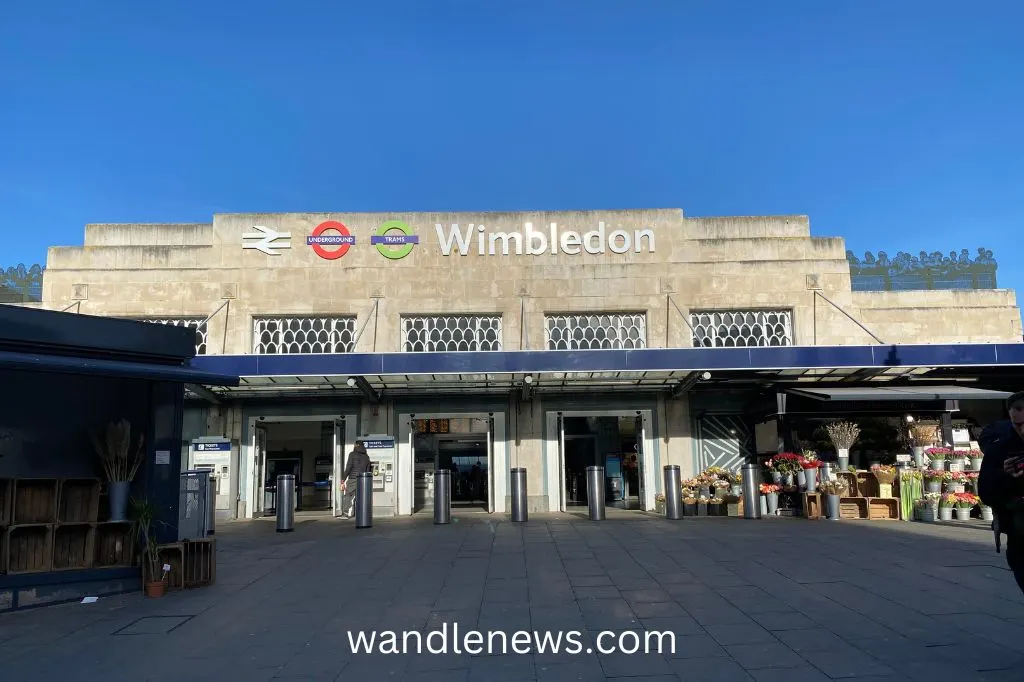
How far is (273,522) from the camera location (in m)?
16.0

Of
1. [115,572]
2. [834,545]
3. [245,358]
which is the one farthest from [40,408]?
[834,545]

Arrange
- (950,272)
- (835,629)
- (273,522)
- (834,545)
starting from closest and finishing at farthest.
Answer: (835,629) → (834,545) → (273,522) → (950,272)

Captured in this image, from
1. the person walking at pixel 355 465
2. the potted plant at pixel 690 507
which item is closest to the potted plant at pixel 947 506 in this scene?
the potted plant at pixel 690 507

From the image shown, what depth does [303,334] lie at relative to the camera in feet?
58.9

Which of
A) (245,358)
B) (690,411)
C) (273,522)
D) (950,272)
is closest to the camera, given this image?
(245,358)

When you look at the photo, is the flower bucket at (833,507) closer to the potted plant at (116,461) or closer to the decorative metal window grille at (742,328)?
the decorative metal window grille at (742,328)

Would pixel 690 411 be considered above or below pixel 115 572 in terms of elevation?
above

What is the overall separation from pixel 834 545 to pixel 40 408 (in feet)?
33.8

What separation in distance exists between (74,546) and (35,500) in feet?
2.10

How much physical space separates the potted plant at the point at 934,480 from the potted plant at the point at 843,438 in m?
1.48

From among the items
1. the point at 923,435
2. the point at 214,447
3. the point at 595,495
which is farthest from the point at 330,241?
the point at 923,435

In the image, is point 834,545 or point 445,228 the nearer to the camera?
point 834,545

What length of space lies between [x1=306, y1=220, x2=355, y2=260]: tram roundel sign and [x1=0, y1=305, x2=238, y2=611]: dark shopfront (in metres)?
9.38

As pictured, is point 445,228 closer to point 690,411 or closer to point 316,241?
point 316,241
